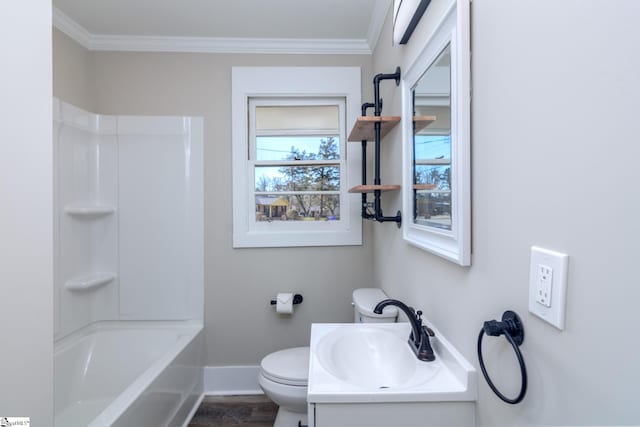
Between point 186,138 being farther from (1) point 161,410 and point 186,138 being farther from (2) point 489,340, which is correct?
(2) point 489,340

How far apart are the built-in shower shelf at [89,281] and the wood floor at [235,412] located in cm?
110

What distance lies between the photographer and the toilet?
140 cm

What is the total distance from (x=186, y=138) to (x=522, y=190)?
2.08 metres

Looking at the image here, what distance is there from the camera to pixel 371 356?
3.79 feet

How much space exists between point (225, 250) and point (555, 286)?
1919 mm

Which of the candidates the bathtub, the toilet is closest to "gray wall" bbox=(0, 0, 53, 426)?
the bathtub

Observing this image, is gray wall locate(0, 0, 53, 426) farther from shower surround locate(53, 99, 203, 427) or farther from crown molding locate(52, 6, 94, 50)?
crown molding locate(52, 6, 94, 50)

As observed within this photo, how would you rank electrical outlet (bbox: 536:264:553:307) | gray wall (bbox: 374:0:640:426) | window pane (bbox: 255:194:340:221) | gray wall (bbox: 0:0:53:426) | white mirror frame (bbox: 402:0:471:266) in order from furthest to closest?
window pane (bbox: 255:194:340:221), white mirror frame (bbox: 402:0:471:266), gray wall (bbox: 0:0:53:426), electrical outlet (bbox: 536:264:553:307), gray wall (bbox: 374:0:640:426)

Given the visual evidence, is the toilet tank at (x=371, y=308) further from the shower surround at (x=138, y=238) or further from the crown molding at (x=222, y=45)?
the crown molding at (x=222, y=45)

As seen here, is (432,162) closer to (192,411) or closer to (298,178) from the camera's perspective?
(298,178)

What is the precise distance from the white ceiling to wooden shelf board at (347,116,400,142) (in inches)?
29.1

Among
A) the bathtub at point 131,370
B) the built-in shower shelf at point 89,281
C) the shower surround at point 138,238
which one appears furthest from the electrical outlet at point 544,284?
the built-in shower shelf at point 89,281

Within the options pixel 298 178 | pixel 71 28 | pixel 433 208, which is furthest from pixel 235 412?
pixel 71 28

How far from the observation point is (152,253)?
6.78 ft
